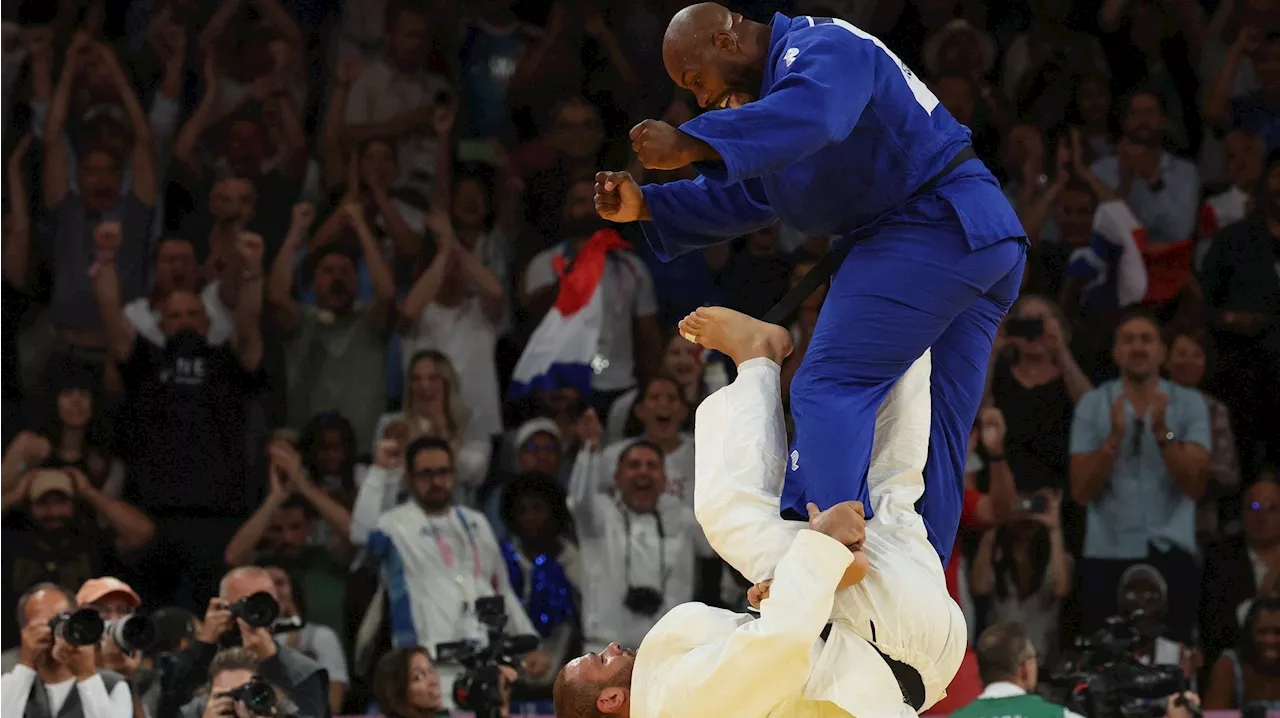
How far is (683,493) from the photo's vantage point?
22.2 feet

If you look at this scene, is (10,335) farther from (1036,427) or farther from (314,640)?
(1036,427)

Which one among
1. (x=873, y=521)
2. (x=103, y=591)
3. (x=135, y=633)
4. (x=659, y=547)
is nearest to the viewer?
(x=873, y=521)

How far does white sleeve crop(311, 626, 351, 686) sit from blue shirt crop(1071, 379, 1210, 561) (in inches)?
120

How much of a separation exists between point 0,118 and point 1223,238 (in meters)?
5.54

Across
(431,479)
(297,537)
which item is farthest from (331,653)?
(431,479)

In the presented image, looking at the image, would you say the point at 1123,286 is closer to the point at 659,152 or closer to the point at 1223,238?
the point at 1223,238

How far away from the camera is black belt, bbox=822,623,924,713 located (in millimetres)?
3078

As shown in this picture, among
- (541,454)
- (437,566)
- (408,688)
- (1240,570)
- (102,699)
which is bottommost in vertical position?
(408,688)

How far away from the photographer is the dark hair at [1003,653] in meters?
5.16

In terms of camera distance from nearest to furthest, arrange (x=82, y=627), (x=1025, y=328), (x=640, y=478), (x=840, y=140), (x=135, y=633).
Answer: (x=840, y=140) → (x=82, y=627) → (x=135, y=633) → (x=640, y=478) → (x=1025, y=328)

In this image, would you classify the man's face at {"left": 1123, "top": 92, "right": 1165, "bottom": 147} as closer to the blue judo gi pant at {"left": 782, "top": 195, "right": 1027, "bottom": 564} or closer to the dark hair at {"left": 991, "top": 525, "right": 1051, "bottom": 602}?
the dark hair at {"left": 991, "top": 525, "right": 1051, "bottom": 602}

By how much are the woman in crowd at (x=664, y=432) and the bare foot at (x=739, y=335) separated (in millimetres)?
3468

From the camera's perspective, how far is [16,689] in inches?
200

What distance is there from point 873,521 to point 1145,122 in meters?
5.11
